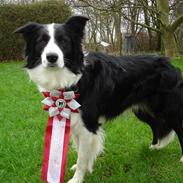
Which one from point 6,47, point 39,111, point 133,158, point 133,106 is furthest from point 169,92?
point 6,47

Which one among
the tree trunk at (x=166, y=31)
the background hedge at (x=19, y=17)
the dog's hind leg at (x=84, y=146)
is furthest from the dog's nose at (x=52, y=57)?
the background hedge at (x=19, y=17)

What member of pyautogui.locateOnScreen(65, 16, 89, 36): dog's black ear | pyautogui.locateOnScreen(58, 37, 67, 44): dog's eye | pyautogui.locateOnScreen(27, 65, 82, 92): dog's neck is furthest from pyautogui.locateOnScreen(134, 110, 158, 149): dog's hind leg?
pyautogui.locateOnScreen(58, 37, 67, 44): dog's eye

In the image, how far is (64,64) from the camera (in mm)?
3199

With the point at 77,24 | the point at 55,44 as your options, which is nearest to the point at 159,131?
the point at 77,24

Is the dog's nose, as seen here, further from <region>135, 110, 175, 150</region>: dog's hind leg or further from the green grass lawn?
<region>135, 110, 175, 150</region>: dog's hind leg

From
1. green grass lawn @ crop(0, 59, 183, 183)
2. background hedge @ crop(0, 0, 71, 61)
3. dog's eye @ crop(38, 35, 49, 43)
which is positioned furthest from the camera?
background hedge @ crop(0, 0, 71, 61)

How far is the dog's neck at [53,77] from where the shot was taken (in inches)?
129

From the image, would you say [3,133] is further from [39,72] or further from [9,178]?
[39,72]

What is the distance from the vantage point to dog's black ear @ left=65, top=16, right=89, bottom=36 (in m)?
3.26

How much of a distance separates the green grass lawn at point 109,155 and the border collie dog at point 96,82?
0.79ft

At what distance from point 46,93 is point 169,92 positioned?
1.52 meters

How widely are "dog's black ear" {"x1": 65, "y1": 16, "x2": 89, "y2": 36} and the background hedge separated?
13402mm

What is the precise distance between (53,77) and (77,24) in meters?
0.57

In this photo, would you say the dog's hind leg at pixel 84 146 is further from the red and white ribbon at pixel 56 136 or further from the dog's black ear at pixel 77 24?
the dog's black ear at pixel 77 24
